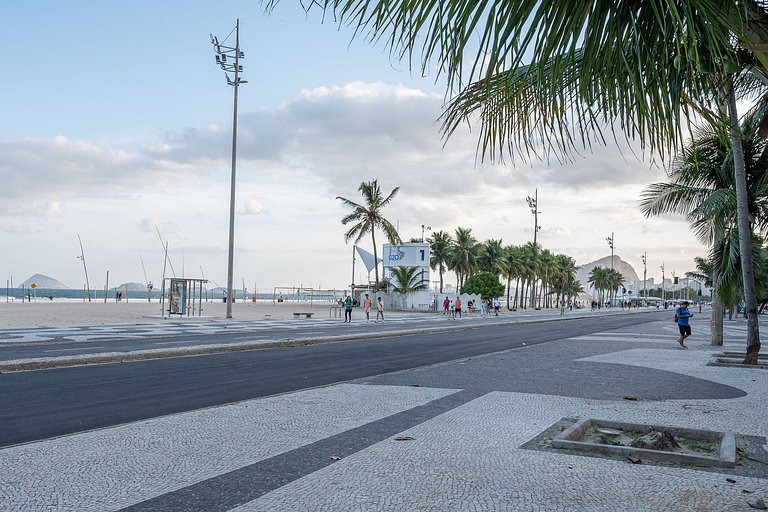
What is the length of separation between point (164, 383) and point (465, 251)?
79807mm

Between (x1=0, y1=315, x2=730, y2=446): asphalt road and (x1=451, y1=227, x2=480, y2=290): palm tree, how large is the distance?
71862 mm

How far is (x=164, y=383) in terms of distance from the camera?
→ 10.5 metres

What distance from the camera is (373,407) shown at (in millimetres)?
8156

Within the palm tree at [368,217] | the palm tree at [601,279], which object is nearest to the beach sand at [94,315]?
the palm tree at [368,217]

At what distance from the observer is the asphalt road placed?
7387 mm

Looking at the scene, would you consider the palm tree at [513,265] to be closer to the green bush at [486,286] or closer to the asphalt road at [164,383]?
→ the green bush at [486,286]

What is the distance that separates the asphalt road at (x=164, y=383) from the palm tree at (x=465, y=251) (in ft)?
236

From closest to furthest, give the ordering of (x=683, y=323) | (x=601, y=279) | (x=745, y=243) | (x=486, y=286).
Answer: (x=745, y=243), (x=683, y=323), (x=486, y=286), (x=601, y=279)

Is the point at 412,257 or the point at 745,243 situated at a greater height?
→ the point at 412,257

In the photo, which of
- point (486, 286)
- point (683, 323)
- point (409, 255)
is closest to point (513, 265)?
point (486, 286)

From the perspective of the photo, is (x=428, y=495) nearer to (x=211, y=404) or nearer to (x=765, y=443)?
(x=765, y=443)

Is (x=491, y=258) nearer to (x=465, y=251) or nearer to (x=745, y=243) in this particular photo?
(x=465, y=251)

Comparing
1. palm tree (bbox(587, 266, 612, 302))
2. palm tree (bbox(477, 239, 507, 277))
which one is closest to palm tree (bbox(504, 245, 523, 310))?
palm tree (bbox(477, 239, 507, 277))

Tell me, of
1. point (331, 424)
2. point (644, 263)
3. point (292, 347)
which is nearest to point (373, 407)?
point (331, 424)
